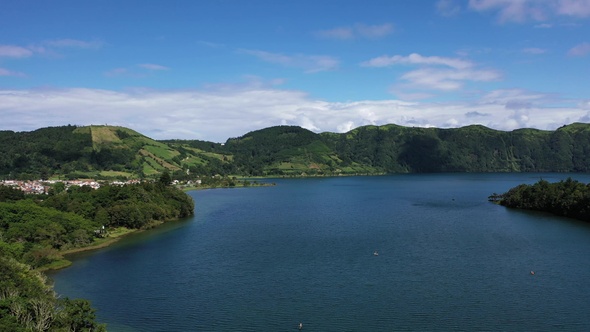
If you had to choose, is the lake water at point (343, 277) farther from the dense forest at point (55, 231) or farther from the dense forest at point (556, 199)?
the dense forest at point (556, 199)

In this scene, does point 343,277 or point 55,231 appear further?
point 55,231

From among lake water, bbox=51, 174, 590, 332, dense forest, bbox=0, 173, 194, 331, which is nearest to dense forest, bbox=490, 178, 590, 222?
lake water, bbox=51, 174, 590, 332

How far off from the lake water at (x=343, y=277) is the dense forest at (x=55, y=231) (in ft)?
18.6

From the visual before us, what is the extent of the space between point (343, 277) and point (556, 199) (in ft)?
311

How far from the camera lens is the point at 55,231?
76875 mm

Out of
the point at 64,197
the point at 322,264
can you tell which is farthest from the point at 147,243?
the point at 322,264

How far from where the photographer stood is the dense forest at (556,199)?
117 metres

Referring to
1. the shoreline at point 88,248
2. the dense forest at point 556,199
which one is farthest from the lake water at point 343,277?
the dense forest at point 556,199

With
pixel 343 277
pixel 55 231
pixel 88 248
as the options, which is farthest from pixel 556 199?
pixel 55 231

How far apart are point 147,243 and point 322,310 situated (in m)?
48.7

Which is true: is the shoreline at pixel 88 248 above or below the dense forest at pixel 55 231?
below

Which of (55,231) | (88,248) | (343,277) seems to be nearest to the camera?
(343,277)

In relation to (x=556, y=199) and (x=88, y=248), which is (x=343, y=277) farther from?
(x=556, y=199)

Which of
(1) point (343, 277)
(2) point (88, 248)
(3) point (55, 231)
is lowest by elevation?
(1) point (343, 277)
